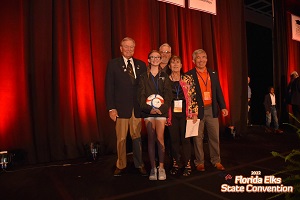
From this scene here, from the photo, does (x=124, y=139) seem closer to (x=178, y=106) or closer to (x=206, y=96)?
(x=178, y=106)

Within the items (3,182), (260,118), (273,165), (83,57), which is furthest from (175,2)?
(260,118)

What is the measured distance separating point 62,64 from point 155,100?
168 centimetres

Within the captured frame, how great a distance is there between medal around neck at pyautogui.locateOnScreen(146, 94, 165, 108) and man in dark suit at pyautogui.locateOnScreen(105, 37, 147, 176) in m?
0.26

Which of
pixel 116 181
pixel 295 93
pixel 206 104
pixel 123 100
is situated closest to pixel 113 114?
pixel 123 100

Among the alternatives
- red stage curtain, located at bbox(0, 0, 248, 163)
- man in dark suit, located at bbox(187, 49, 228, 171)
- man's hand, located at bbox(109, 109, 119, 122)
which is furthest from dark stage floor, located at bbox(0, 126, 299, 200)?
man's hand, located at bbox(109, 109, 119, 122)

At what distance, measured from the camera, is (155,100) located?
2025 mm

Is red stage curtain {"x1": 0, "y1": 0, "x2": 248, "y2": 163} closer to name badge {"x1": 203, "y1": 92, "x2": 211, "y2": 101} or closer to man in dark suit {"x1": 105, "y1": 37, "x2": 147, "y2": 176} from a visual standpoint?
man in dark suit {"x1": 105, "y1": 37, "x2": 147, "y2": 176}

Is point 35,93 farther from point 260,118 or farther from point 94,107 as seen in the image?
point 260,118

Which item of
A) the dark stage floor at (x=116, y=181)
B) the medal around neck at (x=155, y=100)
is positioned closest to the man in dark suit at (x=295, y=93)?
the dark stage floor at (x=116, y=181)

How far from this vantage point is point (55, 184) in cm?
211

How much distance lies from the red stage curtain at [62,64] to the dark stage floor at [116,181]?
1.34ft

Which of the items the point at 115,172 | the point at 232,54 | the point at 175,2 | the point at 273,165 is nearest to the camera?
the point at 115,172

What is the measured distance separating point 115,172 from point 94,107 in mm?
1181

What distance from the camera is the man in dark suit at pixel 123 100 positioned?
90.3 inches
